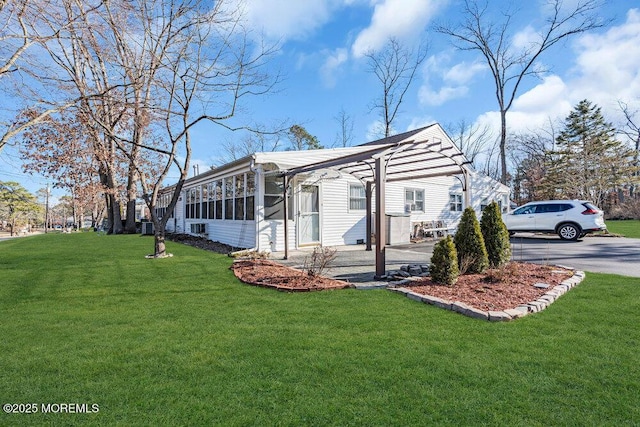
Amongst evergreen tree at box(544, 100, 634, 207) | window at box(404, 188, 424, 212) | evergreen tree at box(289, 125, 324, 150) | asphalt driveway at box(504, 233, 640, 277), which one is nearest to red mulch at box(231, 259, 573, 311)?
asphalt driveway at box(504, 233, 640, 277)

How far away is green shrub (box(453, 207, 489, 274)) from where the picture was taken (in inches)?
239

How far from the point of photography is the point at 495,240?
6480mm

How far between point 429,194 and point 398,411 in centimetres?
1364

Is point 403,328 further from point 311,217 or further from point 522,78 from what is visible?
point 522,78

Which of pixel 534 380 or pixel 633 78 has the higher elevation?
pixel 633 78

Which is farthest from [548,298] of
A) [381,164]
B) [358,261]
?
[358,261]

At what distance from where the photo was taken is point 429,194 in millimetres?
14906

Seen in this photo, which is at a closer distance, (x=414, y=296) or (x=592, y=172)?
(x=414, y=296)

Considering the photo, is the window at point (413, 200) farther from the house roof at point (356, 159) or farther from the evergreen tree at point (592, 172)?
the evergreen tree at point (592, 172)

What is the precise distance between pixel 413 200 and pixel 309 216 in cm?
556

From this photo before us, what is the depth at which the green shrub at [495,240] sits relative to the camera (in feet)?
21.1

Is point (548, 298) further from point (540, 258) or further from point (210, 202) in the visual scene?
point (210, 202)

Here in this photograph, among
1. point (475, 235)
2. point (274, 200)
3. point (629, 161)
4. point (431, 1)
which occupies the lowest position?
point (475, 235)

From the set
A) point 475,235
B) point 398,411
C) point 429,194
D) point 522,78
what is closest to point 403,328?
point 398,411
